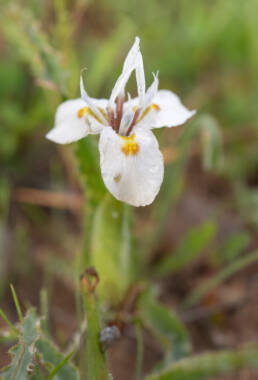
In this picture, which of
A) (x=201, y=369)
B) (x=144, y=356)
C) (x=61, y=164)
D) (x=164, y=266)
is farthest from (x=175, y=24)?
(x=201, y=369)

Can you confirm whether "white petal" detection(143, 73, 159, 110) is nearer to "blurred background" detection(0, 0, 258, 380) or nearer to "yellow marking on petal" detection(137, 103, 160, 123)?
"yellow marking on petal" detection(137, 103, 160, 123)

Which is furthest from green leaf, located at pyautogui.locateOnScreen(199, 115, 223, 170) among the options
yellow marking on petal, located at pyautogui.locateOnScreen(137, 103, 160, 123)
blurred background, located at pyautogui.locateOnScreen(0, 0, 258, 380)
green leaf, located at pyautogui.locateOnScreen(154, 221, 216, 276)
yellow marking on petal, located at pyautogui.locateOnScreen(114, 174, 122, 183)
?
yellow marking on petal, located at pyautogui.locateOnScreen(114, 174, 122, 183)

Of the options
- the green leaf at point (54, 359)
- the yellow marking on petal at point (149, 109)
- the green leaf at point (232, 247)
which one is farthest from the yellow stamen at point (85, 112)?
the green leaf at point (232, 247)

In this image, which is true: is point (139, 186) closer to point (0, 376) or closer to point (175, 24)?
point (0, 376)

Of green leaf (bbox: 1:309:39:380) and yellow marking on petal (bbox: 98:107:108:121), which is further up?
yellow marking on petal (bbox: 98:107:108:121)

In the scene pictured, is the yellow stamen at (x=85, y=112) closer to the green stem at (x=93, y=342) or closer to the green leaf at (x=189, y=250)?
the green stem at (x=93, y=342)

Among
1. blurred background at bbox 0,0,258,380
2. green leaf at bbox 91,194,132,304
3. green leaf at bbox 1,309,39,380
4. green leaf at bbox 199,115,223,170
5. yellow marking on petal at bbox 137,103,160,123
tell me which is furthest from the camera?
blurred background at bbox 0,0,258,380
